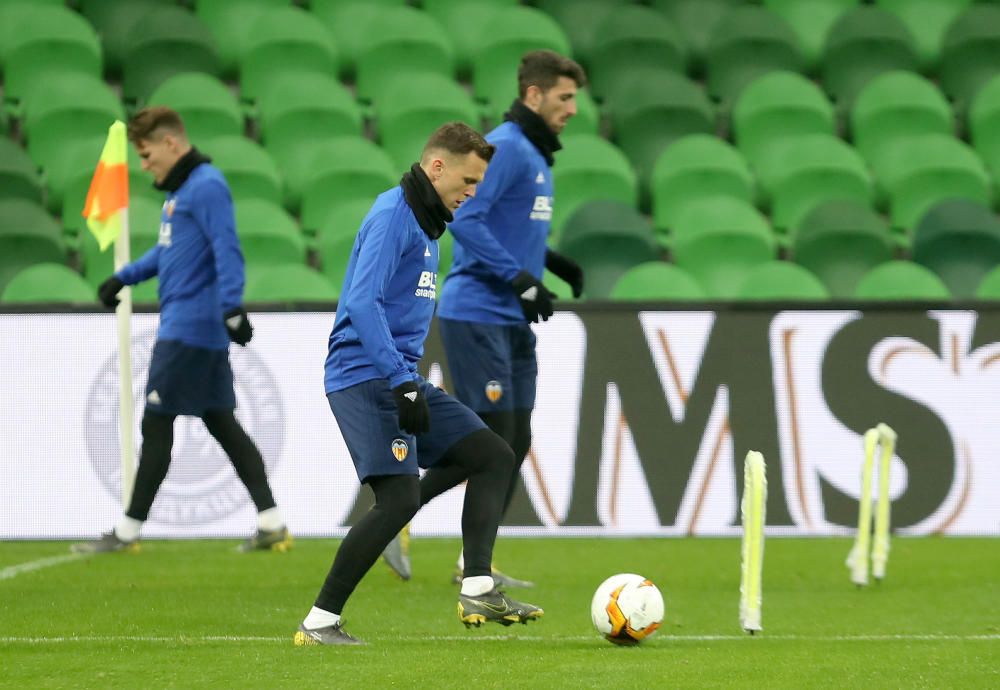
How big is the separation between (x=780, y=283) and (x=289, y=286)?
322 cm

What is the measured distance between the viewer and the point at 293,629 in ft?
19.4

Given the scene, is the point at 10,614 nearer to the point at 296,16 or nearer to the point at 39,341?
the point at 39,341

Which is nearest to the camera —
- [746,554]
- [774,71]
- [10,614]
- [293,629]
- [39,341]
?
[746,554]

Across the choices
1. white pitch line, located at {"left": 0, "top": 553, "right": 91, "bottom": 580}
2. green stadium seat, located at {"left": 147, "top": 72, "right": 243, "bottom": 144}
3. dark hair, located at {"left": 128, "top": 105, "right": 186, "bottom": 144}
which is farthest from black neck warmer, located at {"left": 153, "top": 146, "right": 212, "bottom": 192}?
green stadium seat, located at {"left": 147, "top": 72, "right": 243, "bottom": 144}

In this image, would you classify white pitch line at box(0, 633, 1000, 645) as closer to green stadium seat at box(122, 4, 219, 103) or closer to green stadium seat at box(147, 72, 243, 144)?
green stadium seat at box(147, 72, 243, 144)

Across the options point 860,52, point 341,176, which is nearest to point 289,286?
point 341,176

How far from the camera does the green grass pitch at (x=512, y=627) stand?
4.79 m

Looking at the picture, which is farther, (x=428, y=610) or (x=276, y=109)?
(x=276, y=109)

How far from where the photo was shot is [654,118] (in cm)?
1299

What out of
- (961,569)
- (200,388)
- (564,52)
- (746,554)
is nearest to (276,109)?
(564,52)

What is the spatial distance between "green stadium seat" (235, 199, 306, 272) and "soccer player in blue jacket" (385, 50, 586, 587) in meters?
4.03

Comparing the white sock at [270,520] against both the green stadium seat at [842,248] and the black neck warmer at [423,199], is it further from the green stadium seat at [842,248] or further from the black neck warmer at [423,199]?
the green stadium seat at [842,248]

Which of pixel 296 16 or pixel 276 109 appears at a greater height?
pixel 296 16

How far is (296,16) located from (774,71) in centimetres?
399
